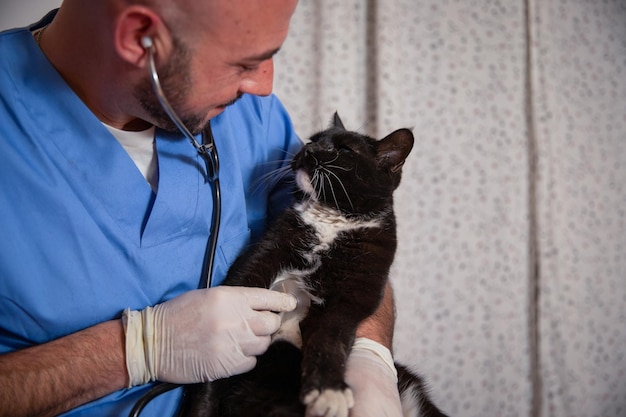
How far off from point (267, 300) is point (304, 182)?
33 centimetres

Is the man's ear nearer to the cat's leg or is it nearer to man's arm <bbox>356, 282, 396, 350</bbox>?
the cat's leg

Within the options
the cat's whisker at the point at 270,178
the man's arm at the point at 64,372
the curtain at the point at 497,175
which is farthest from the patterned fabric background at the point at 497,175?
the man's arm at the point at 64,372

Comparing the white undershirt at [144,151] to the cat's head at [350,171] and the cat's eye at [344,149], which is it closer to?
the cat's head at [350,171]

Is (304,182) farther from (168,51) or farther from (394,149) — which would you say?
(168,51)

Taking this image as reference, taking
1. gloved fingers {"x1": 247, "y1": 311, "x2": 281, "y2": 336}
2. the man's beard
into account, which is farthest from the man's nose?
gloved fingers {"x1": 247, "y1": 311, "x2": 281, "y2": 336}

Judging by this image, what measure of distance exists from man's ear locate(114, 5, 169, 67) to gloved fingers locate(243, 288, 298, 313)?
52 centimetres

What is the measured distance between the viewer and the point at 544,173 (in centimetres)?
202

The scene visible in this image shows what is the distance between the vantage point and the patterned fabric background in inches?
71.2

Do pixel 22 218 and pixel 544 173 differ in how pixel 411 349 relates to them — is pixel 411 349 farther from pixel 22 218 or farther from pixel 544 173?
pixel 22 218

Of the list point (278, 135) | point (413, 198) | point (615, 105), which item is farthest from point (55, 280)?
point (615, 105)

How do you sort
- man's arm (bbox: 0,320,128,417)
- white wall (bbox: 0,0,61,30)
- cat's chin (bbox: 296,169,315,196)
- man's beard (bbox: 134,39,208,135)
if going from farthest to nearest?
white wall (bbox: 0,0,61,30), cat's chin (bbox: 296,169,315,196), man's beard (bbox: 134,39,208,135), man's arm (bbox: 0,320,128,417)

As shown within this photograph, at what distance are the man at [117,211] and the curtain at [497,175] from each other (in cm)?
80

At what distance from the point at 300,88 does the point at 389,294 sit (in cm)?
84

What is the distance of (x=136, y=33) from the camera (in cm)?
93
